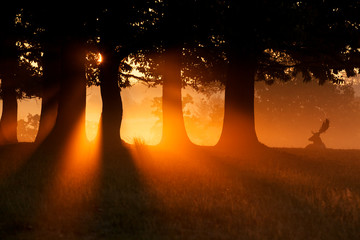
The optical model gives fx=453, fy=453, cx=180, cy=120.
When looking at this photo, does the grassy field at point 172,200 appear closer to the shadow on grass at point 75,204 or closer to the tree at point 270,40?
the shadow on grass at point 75,204

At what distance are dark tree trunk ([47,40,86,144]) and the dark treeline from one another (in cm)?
4

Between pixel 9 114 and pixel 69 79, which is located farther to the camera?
pixel 9 114

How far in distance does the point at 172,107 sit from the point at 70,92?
4.61 m

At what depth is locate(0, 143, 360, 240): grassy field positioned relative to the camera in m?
7.43

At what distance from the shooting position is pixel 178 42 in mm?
18500

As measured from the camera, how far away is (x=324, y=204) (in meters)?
9.12

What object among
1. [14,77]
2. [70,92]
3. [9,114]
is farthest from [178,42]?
[9,114]

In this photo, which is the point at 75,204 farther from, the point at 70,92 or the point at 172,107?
the point at 172,107

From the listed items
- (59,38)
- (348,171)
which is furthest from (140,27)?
(348,171)

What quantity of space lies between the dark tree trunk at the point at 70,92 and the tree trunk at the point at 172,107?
3.81 meters

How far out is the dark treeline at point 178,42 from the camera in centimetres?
1402

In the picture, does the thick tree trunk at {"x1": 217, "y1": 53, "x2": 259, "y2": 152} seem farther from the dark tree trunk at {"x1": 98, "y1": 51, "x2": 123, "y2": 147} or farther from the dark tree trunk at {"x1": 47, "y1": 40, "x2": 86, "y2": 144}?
the dark tree trunk at {"x1": 47, "y1": 40, "x2": 86, "y2": 144}

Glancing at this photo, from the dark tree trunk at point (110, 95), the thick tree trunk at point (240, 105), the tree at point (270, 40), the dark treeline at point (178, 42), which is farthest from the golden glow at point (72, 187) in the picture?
the tree at point (270, 40)

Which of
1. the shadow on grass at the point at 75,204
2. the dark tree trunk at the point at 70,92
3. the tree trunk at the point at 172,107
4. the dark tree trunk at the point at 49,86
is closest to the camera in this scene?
the shadow on grass at the point at 75,204
